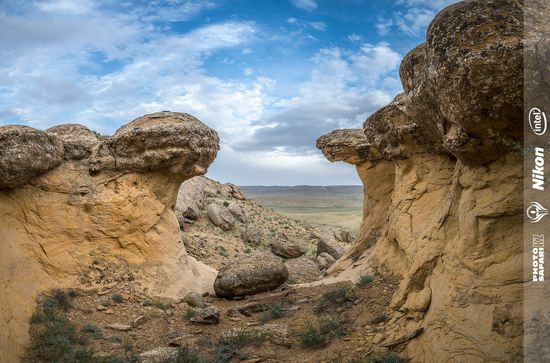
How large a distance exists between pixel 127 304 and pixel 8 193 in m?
4.10

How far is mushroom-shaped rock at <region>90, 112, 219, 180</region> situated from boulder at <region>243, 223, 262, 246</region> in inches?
505

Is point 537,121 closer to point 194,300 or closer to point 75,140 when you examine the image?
point 194,300

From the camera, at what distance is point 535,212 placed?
6.18m

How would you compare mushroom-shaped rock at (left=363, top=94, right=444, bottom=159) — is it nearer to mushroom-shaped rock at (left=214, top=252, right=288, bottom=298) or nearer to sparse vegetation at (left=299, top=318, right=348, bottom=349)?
sparse vegetation at (left=299, top=318, right=348, bottom=349)

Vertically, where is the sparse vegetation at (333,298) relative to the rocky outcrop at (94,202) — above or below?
below

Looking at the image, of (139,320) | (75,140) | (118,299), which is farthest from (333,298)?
(75,140)

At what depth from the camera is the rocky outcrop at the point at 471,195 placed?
5.75 m

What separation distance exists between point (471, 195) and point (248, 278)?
7975 millimetres

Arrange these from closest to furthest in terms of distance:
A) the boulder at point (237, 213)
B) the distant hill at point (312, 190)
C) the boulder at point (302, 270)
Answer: the boulder at point (302, 270)
the boulder at point (237, 213)
the distant hill at point (312, 190)

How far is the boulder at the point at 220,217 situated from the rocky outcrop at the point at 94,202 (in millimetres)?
11195

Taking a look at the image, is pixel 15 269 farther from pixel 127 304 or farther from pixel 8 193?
pixel 127 304

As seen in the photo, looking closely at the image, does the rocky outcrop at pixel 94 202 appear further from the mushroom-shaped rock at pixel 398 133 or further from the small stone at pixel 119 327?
the mushroom-shaped rock at pixel 398 133

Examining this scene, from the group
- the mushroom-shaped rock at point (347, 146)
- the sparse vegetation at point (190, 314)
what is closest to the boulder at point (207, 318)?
the sparse vegetation at point (190, 314)

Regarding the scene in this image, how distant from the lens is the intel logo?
18.3 feet
